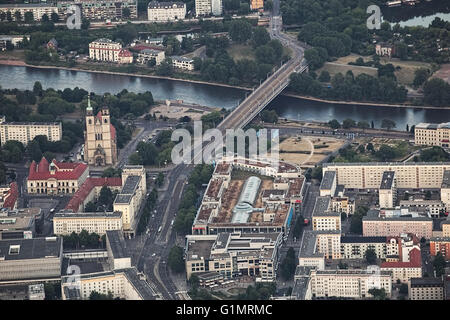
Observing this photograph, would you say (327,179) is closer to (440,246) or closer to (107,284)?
(440,246)

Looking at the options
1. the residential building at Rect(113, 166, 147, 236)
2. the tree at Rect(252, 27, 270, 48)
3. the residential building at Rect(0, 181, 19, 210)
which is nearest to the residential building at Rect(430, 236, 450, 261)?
the residential building at Rect(113, 166, 147, 236)

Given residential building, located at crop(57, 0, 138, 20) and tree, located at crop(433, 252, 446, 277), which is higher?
residential building, located at crop(57, 0, 138, 20)

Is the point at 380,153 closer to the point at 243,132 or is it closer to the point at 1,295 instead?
the point at 243,132

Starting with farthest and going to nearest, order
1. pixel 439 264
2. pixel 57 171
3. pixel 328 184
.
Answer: pixel 57 171 < pixel 328 184 < pixel 439 264

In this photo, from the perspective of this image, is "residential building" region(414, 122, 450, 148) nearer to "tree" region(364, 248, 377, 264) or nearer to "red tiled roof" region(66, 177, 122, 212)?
"red tiled roof" region(66, 177, 122, 212)

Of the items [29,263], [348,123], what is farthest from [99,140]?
[29,263]

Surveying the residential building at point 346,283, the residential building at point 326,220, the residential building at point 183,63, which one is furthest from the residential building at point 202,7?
the residential building at point 346,283

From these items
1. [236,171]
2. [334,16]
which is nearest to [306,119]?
[236,171]
